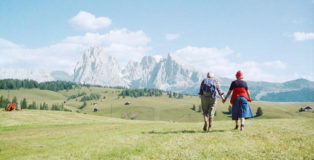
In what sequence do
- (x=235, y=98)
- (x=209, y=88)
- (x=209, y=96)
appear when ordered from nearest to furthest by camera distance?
(x=235, y=98) → (x=209, y=88) → (x=209, y=96)

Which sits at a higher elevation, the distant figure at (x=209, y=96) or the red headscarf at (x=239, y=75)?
the red headscarf at (x=239, y=75)

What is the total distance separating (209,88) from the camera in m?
15.7

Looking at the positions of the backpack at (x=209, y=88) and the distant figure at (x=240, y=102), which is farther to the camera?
the backpack at (x=209, y=88)

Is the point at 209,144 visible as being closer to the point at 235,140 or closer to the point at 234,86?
the point at 235,140

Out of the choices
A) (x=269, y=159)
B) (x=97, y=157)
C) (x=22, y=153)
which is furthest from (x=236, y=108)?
(x=22, y=153)

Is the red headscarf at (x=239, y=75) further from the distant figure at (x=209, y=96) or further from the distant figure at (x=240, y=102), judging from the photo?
the distant figure at (x=209, y=96)

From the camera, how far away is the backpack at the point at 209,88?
1566cm

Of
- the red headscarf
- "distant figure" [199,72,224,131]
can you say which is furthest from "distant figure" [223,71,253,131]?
"distant figure" [199,72,224,131]

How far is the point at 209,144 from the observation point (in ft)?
36.0

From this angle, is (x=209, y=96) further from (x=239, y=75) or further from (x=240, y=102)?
(x=239, y=75)

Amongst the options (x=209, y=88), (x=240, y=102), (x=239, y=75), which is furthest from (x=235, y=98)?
(x=209, y=88)

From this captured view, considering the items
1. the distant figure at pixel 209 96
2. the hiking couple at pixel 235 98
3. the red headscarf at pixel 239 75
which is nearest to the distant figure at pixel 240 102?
the hiking couple at pixel 235 98

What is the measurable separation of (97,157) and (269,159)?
712 centimetres

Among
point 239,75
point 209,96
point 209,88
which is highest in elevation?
point 239,75
